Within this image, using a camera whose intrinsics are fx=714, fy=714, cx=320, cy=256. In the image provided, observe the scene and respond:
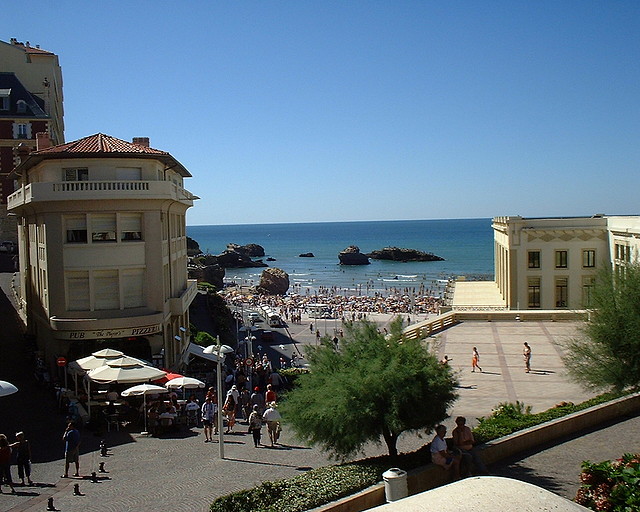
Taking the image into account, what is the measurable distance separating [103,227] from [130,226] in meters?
1.03

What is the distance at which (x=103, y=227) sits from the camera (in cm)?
2689

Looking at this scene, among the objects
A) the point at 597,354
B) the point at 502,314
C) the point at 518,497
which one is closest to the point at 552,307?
the point at 502,314

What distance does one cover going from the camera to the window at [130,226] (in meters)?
27.2

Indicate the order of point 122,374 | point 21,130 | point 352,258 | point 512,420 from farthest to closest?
1. point 352,258
2. point 21,130
3. point 122,374
4. point 512,420

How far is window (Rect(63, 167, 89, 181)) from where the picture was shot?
89.2 ft

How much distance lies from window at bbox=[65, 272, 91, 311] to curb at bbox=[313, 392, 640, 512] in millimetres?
17379

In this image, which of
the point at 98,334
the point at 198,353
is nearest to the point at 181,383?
the point at 98,334

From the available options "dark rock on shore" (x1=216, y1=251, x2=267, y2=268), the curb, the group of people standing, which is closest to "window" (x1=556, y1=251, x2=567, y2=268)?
the curb

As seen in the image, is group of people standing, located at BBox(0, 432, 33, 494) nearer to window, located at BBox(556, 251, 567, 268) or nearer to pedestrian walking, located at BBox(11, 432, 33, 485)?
pedestrian walking, located at BBox(11, 432, 33, 485)

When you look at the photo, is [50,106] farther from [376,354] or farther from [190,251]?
[376,354]

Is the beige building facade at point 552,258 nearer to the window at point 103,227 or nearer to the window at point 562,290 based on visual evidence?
the window at point 562,290

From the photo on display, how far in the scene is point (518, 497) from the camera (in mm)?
6199

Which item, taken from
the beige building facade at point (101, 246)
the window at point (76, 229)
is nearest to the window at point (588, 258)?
the beige building facade at point (101, 246)

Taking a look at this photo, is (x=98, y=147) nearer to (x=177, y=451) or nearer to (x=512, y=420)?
(x=177, y=451)
